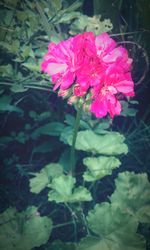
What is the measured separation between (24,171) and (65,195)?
0.47m

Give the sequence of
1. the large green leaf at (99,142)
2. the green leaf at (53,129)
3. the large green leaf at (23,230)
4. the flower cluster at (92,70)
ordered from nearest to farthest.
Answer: the flower cluster at (92,70), the large green leaf at (23,230), the large green leaf at (99,142), the green leaf at (53,129)

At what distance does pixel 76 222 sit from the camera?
1.57 m

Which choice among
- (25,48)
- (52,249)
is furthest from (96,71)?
(52,249)

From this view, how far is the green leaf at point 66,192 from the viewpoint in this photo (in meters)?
1.30

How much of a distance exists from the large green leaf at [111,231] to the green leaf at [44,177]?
0.25 meters

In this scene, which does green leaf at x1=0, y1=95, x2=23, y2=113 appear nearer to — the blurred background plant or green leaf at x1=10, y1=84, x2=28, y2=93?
the blurred background plant

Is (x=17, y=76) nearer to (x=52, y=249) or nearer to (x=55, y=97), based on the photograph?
(x=55, y=97)

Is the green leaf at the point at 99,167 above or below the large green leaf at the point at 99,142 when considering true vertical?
below

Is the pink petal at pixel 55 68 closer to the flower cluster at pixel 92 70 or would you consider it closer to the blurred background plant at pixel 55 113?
the flower cluster at pixel 92 70

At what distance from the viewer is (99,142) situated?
150cm

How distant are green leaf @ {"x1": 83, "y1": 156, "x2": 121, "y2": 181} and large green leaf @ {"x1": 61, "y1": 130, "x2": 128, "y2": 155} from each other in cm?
4

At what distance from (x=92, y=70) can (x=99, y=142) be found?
0.42 metres

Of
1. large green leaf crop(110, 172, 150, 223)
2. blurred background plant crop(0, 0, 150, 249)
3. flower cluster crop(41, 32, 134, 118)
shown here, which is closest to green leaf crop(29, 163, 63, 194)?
blurred background plant crop(0, 0, 150, 249)

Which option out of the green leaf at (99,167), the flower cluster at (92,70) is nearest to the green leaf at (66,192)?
the green leaf at (99,167)
